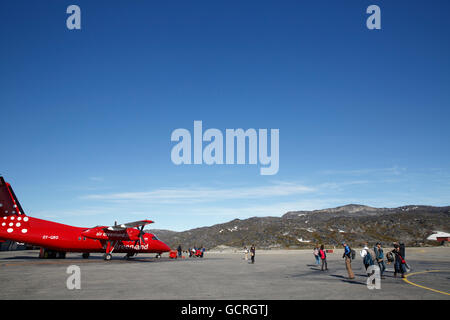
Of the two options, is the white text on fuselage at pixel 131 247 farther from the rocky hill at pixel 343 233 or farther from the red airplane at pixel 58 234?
the rocky hill at pixel 343 233

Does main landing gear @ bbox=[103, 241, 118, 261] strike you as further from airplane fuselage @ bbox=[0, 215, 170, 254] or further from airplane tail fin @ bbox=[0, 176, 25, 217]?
airplane tail fin @ bbox=[0, 176, 25, 217]

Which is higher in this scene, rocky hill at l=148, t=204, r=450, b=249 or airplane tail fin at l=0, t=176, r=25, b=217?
airplane tail fin at l=0, t=176, r=25, b=217

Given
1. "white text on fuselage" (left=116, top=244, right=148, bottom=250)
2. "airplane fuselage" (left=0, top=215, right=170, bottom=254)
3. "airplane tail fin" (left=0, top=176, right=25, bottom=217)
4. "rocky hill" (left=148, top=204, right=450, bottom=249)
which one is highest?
"airplane tail fin" (left=0, top=176, right=25, bottom=217)

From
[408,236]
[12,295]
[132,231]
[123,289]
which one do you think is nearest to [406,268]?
[123,289]

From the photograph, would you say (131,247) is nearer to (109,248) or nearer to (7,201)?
(109,248)

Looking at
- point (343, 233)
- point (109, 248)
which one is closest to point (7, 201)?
point (109, 248)

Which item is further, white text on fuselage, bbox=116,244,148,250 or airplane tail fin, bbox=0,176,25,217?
white text on fuselage, bbox=116,244,148,250

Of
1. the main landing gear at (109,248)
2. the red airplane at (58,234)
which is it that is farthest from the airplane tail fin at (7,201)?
the main landing gear at (109,248)

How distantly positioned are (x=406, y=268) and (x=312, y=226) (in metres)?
109

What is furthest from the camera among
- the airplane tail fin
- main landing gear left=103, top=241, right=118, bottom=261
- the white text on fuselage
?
the white text on fuselage

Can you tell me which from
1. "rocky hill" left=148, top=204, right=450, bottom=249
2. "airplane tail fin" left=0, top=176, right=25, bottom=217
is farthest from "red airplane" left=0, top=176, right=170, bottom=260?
"rocky hill" left=148, top=204, right=450, bottom=249

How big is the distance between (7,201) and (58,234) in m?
5.95

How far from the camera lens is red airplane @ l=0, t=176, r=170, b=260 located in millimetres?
29266

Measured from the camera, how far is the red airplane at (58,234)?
29.3m
